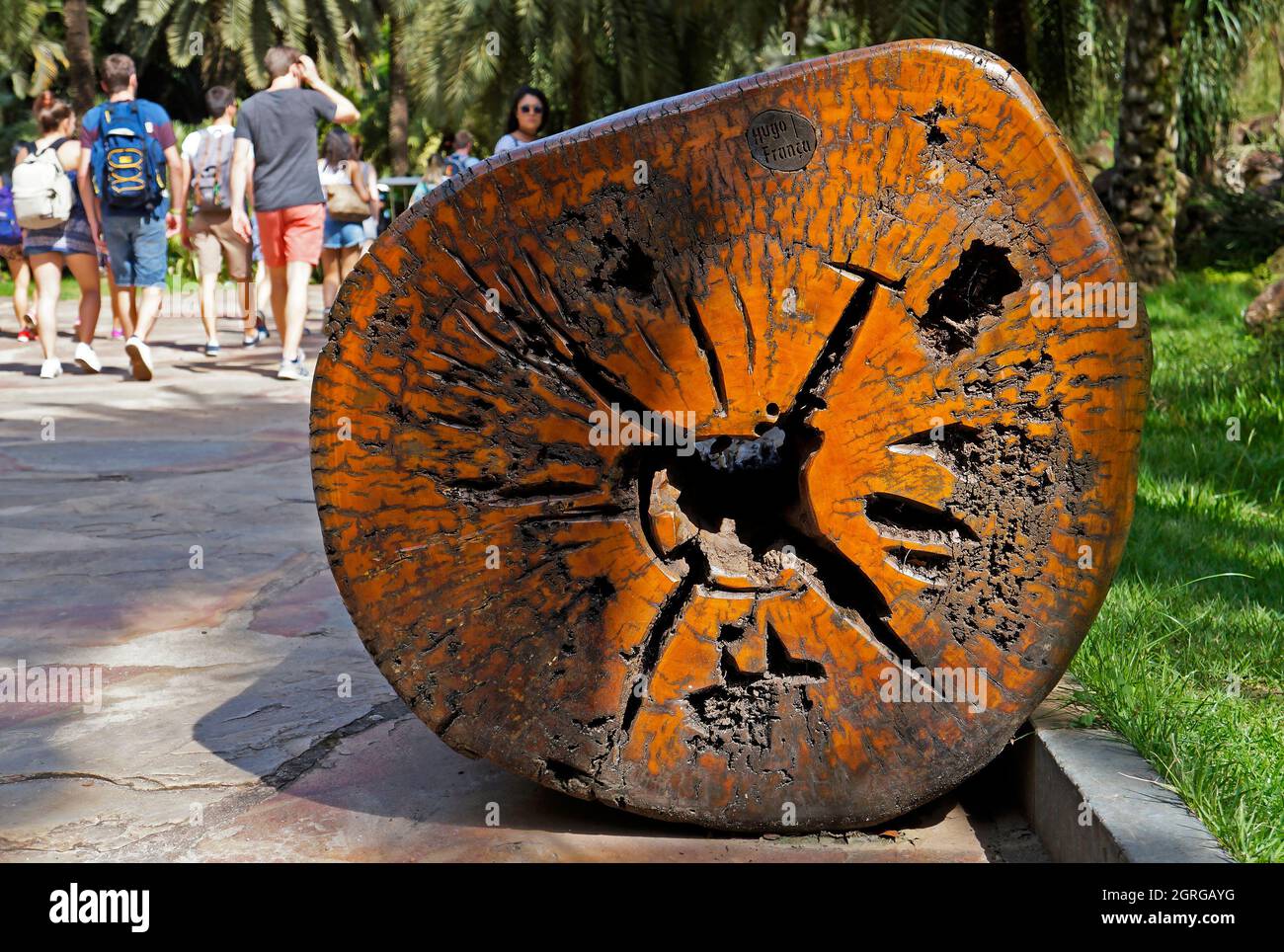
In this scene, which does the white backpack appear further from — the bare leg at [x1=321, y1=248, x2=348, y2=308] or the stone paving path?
the stone paving path

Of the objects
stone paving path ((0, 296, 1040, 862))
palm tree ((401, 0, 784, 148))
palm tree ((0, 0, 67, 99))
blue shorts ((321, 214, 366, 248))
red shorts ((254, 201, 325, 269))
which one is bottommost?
stone paving path ((0, 296, 1040, 862))

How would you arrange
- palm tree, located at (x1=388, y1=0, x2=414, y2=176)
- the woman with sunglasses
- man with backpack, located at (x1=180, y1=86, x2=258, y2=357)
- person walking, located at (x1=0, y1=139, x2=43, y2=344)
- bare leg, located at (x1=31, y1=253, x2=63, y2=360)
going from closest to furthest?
the woman with sunglasses, bare leg, located at (x1=31, y1=253, x2=63, y2=360), man with backpack, located at (x1=180, y1=86, x2=258, y2=357), person walking, located at (x1=0, y1=139, x2=43, y2=344), palm tree, located at (x1=388, y1=0, x2=414, y2=176)

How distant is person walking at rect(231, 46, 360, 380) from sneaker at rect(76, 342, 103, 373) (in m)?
1.31

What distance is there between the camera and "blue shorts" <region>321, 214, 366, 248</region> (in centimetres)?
1004

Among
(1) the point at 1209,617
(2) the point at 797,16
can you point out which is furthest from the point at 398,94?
(1) the point at 1209,617

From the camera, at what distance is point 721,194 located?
7.42 ft

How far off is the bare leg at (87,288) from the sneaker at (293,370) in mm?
1139

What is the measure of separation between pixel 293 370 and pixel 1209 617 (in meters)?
6.28

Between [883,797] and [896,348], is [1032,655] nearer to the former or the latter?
[883,797]

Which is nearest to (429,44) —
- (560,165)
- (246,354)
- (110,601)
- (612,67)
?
(612,67)

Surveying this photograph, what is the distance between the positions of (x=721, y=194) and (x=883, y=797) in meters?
1.06

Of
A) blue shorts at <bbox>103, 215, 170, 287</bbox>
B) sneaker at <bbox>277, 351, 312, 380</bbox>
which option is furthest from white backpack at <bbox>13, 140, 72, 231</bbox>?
sneaker at <bbox>277, 351, 312, 380</bbox>

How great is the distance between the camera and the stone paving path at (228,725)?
2.44 m

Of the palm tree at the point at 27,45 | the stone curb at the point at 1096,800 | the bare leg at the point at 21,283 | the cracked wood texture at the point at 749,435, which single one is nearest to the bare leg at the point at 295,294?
the bare leg at the point at 21,283
